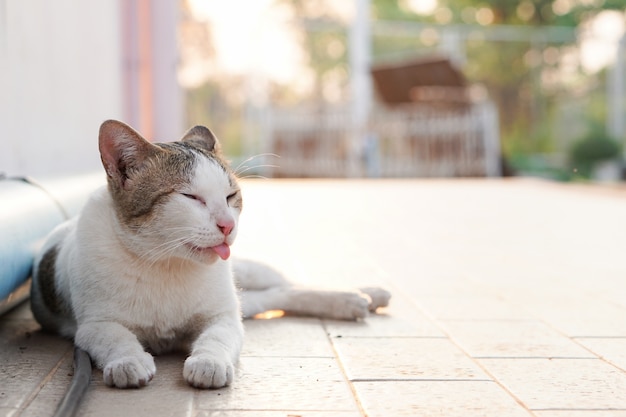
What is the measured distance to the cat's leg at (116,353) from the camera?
216cm

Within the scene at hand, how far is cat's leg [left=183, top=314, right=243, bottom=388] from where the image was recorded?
85.0 inches

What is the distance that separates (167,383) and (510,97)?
2188cm

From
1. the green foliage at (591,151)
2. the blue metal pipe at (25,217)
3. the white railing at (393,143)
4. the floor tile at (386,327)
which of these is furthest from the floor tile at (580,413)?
the green foliage at (591,151)

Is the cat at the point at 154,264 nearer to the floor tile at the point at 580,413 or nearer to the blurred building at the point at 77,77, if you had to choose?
the floor tile at the point at 580,413

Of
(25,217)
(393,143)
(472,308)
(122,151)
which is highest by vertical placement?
(122,151)

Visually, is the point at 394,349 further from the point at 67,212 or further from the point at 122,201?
the point at 67,212

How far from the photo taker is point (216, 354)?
226cm

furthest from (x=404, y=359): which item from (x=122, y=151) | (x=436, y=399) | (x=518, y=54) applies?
(x=518, y=54)

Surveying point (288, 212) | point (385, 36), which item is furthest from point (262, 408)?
point (385, 36)

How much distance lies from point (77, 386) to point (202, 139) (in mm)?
976

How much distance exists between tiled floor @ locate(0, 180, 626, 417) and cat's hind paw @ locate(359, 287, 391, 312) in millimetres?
45

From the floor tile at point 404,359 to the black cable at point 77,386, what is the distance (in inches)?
27.6

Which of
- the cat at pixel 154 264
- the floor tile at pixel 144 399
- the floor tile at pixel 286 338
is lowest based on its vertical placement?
the floor tile at pixel 286 338

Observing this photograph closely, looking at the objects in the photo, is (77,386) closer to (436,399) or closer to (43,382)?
(43,382)
